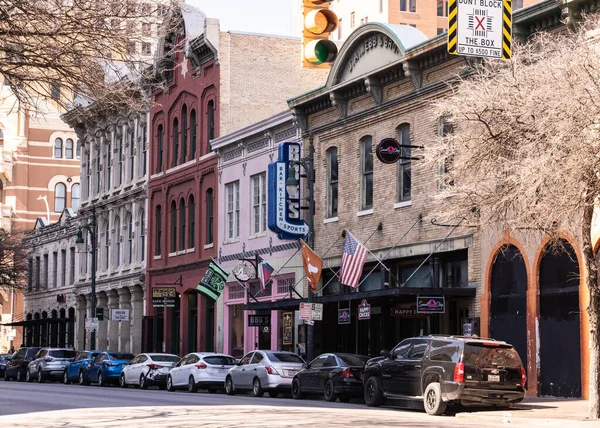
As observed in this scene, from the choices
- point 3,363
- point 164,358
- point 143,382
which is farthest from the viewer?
point 3,363

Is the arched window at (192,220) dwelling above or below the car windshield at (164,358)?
above

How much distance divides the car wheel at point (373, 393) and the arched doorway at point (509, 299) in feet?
16.0

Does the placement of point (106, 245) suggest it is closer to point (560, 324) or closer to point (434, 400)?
point (560, 324)

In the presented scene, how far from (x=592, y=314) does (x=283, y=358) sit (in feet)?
40.8

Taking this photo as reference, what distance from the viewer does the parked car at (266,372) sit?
106ft

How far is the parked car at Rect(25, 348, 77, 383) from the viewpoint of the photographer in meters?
48.8

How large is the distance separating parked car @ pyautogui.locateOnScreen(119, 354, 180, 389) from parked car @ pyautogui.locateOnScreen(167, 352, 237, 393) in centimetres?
211

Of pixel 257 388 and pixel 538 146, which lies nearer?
pixel 538 146

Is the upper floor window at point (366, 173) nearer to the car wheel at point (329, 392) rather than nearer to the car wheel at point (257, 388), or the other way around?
the car wheel at point (257, 388)

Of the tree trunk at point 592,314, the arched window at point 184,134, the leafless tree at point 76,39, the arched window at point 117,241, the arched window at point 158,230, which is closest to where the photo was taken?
the leafless tree at point 76,39

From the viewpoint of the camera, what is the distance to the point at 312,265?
36812 mm

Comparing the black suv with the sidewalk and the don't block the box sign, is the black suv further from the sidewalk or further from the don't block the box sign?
the don't block the box sign

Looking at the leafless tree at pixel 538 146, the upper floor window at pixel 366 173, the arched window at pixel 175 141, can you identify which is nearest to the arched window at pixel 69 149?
the arched window at pixel 175 141

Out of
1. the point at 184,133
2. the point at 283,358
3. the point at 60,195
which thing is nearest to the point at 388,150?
the point at 283,358
